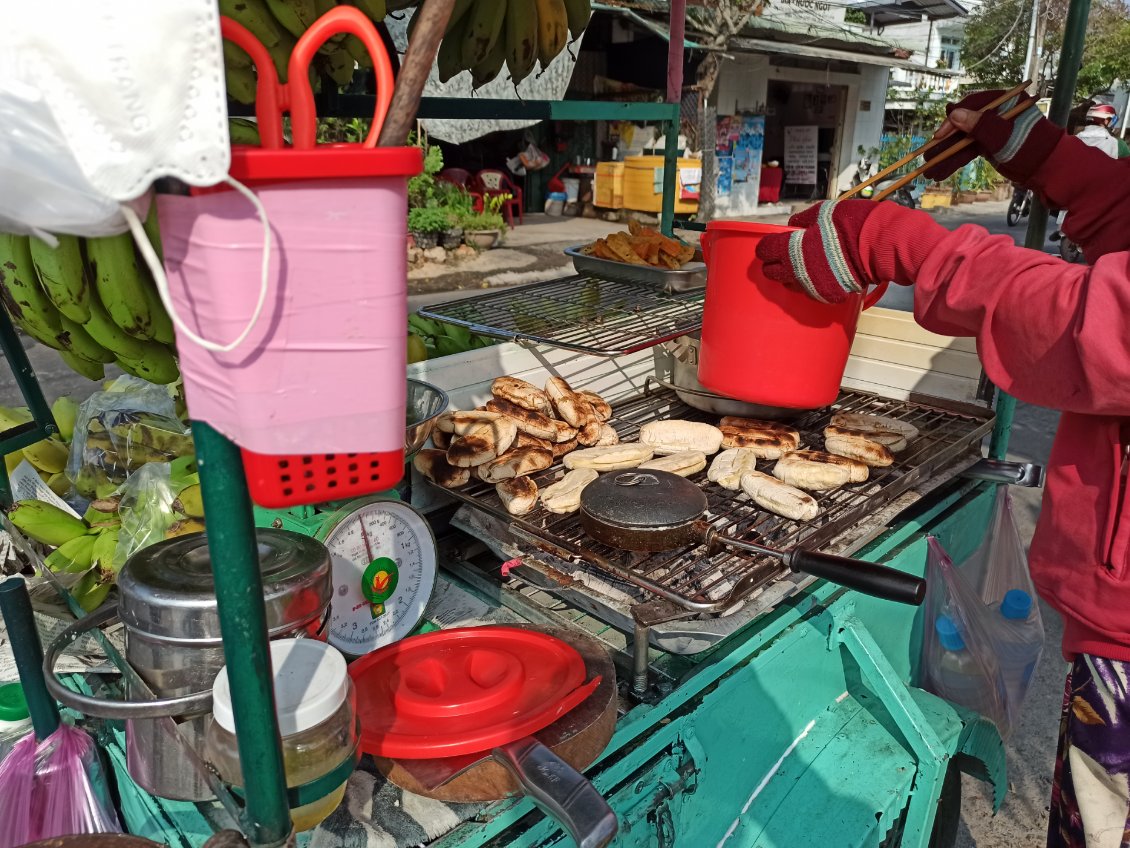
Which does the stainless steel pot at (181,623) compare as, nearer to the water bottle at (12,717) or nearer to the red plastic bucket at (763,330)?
the water bottle at (12,717)

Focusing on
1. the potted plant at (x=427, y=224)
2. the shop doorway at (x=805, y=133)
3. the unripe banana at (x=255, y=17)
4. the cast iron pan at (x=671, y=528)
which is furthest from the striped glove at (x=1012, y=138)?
the shop doorway at (x=805, y=133)

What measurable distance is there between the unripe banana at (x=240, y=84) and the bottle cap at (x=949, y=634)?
8.15ft

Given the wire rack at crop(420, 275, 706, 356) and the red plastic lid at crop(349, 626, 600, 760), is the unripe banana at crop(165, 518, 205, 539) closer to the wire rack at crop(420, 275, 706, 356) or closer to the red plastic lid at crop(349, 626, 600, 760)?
the red plastic lid at crop(349, 626, 600, 760)

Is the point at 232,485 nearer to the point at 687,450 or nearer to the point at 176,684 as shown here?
the point at 176,684

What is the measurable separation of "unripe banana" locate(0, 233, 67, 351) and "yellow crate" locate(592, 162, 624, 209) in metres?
14.3

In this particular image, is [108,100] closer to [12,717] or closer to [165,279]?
[165,279]

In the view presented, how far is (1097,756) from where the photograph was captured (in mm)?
1532

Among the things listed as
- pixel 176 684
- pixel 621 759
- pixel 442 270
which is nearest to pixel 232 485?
pixel 176 684

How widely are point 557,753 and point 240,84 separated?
132cm

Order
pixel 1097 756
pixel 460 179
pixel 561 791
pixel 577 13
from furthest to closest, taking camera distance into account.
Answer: pixel 460 179
pixel 577 13
pixel 1097 756
pixel 561 791

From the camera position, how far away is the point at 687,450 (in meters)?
2.28

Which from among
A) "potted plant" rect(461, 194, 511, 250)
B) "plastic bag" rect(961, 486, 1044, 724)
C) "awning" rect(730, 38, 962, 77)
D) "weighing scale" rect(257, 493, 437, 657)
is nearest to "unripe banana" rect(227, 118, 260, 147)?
"weighing scale" rect(257, 493, 437, 657)

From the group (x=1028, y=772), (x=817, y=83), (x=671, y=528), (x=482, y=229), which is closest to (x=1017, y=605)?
(x=1028, y=772)

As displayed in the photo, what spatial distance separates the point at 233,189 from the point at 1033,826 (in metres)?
3.29
